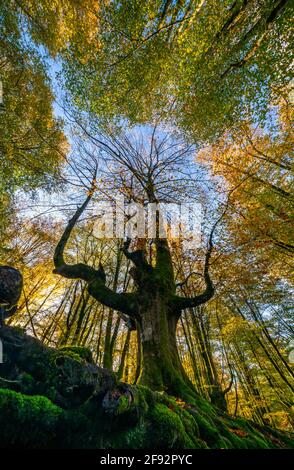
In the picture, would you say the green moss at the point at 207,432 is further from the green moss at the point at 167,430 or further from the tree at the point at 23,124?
the tree at the point at 23,124

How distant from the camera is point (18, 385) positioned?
4.91ft

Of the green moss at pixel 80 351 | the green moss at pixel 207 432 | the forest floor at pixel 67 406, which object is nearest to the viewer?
the forest floor at pixel 67 406

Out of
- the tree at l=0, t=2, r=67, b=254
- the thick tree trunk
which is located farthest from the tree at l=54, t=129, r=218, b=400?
the tree at l=0, t=2, r=67, b=254

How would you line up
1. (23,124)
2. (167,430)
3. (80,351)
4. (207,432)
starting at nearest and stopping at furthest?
(80,351), (167,430), (207,432), (23,124)

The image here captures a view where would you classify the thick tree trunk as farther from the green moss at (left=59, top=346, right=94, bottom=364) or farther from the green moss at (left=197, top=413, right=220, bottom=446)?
the green moss at (left=59, top=346, right=94, bottom=364)

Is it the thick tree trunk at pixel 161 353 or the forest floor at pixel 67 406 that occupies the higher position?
the thick tree trunk at pixel 161 353

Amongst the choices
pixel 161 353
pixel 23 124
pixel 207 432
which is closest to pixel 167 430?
pixel 207 432

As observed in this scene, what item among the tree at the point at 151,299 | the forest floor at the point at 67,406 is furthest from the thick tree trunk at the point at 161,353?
the forest floor at the point at 67,406

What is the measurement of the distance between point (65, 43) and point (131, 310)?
7902mm

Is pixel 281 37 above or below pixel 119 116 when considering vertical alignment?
below

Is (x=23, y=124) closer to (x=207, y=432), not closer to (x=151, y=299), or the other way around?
(x=151, y=299)
